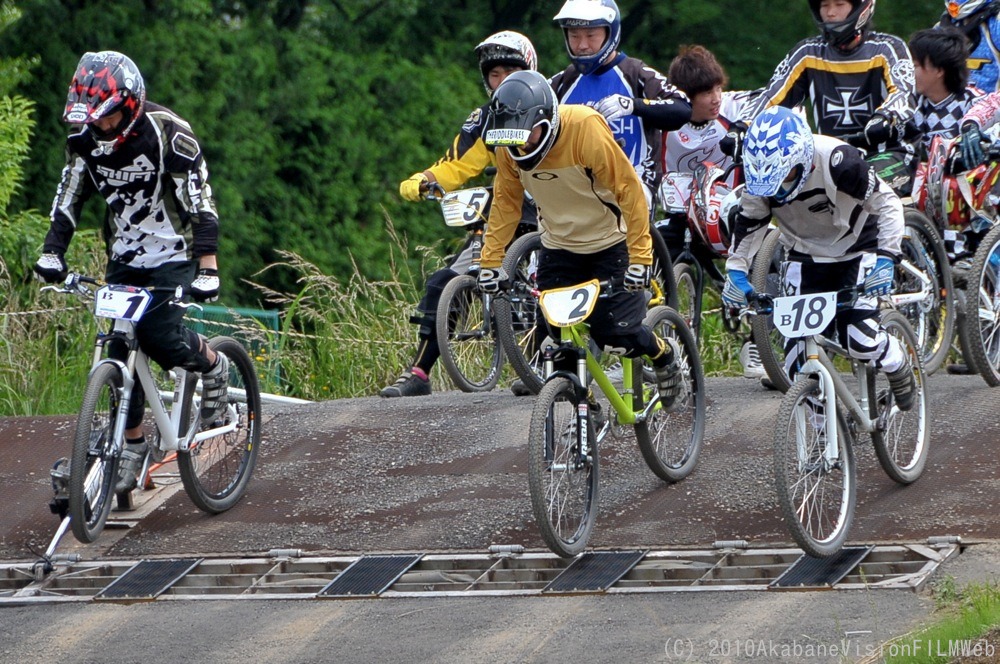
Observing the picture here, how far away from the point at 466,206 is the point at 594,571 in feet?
11.5

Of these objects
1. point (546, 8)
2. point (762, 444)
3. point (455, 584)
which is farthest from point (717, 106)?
point (546, 8)

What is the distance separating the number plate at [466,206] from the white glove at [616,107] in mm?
977

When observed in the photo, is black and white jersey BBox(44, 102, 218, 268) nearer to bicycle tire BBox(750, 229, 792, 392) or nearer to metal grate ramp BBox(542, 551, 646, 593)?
metal grate ramp BBox(542, 551, 646, 593)

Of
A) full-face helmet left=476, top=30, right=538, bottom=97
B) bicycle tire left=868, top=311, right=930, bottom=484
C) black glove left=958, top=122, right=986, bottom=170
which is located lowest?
bicycle tire left=868, top=311, right=930, bottom=484

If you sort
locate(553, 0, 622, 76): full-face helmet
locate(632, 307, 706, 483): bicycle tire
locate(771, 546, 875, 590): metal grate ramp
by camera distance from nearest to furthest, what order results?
1. locate(771, 546, 875, 590): metal grate ramp
2. locate(632, 307, 706, 483): bicycle tire
3. locate(553, 0, 622, 76): full-face helmet

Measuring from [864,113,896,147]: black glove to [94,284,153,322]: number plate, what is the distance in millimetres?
3890

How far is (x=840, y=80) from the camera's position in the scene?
961 centimetres

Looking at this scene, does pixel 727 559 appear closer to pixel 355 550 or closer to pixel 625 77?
pixel 355 550

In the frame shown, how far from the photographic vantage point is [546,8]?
32250 millimetres

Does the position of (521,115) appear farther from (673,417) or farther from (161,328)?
(161,328)

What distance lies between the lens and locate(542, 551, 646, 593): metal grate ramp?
277 inches

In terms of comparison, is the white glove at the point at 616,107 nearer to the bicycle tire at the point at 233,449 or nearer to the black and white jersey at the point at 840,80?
the black and white jersey at the point at 840,80

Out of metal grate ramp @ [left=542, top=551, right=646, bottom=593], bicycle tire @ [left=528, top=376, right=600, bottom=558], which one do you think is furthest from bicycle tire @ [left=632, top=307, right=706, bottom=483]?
metal grate ramp @ [left=542, top=551, right=646, bottom=593]

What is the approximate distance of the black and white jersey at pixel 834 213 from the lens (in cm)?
745
